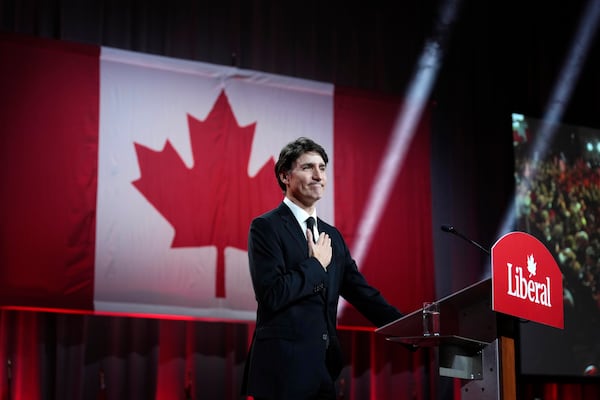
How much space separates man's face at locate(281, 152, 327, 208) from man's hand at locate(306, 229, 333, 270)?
4.9 inches

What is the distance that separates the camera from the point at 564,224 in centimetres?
514

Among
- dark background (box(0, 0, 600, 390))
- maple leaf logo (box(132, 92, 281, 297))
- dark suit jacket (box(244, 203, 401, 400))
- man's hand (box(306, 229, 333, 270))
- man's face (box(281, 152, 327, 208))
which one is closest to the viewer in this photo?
dark suit jacket (box(244, 203, 401, 400))

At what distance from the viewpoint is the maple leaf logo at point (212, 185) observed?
4125 millimetres

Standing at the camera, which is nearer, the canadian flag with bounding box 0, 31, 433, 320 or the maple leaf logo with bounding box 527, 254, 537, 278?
the maple leaf logo with bounding box 527, 254, 537, 278

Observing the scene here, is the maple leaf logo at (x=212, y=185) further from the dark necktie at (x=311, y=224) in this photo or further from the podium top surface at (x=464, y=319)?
the podium top surface at (x=464, y=319)

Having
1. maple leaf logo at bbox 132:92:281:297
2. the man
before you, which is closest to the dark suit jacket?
the man

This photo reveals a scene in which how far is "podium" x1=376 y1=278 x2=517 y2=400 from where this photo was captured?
233cm

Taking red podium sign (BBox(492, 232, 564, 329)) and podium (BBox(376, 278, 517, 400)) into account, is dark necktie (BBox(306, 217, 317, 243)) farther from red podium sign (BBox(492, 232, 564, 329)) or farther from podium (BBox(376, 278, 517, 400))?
red podium sign (BBox(492, 232, 564, 329))

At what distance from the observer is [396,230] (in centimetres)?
472

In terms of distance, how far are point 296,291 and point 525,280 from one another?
68cm

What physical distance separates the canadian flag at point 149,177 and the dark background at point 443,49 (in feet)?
0.98

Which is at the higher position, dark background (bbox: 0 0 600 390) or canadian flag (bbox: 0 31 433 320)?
dark background (bbox: 0 0 600 390)

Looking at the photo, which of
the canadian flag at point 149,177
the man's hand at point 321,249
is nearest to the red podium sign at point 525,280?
the man's hand at point 321,249

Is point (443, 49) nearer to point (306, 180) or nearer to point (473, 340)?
point (306, 180)
